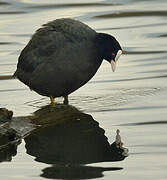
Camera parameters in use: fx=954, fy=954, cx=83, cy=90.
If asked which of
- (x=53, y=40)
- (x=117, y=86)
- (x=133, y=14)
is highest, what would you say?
(x=53, y=40)

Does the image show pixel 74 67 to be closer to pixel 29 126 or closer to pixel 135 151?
pixel 29 126

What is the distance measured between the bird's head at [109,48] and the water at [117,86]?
1.76 ft

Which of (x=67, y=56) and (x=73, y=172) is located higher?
(x=67, y=56)

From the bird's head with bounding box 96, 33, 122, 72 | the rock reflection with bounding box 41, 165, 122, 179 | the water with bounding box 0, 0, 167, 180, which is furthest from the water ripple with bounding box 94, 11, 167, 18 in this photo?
the rock reflection with bounding box 41, 165, 122, 179

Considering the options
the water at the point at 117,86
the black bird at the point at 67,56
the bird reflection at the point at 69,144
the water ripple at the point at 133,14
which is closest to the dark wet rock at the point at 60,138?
the bird reflection at the point at 69,144

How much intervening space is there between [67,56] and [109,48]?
1.64ft

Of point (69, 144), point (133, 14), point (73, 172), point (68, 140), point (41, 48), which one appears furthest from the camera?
point (133, 14)

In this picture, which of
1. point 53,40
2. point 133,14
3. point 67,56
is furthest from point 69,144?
point 133,14

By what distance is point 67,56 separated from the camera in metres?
10.9

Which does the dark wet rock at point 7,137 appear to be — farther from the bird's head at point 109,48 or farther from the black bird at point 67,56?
the bird's head at point 109,48

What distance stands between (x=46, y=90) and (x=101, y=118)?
105 cm

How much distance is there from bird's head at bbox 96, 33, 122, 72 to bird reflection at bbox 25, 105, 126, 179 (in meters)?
0.72

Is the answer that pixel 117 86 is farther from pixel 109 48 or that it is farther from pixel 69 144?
pixel 69 144

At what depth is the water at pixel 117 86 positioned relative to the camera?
8.64 meters
